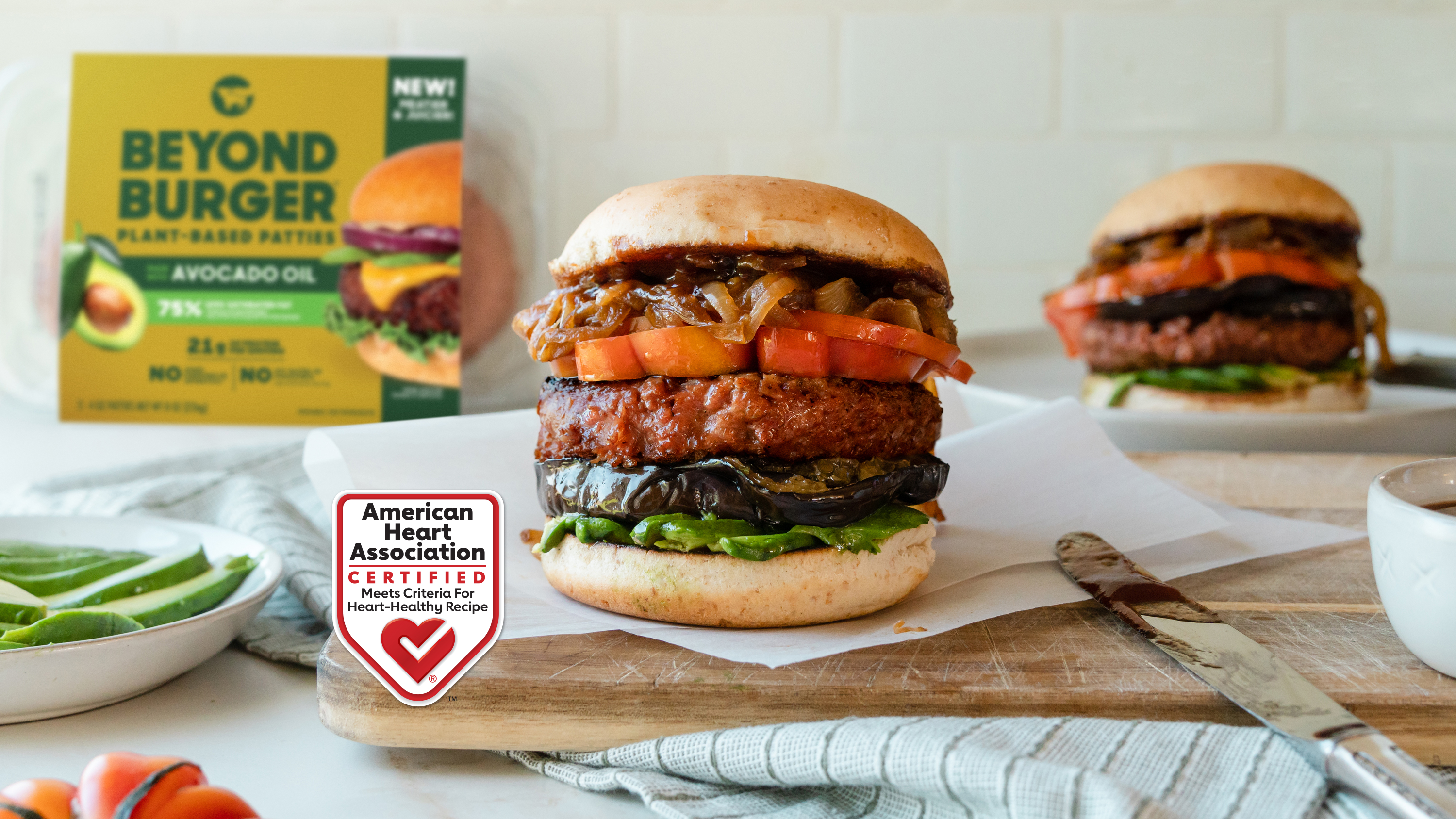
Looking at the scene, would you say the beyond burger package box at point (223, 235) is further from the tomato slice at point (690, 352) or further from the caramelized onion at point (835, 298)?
the caramelized onion at point (835, 298)

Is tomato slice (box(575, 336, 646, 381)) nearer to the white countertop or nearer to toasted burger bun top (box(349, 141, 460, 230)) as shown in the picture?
the white countertop

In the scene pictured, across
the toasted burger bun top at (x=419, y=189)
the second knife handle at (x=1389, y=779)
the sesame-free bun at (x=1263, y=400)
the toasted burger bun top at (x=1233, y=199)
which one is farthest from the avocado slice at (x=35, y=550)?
the toasted burger bun top at (x=1233, y=199)

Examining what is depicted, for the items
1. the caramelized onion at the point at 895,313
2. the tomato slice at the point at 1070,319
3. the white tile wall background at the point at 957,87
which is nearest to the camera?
the caramelized onion at the point at 895,313

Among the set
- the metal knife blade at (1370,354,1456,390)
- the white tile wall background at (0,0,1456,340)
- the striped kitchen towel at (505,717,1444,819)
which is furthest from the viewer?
the white tile wall background at (0,0,1456,340)

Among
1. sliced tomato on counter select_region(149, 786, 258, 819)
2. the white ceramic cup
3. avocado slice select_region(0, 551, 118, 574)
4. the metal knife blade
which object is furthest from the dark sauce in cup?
the metal knife blade

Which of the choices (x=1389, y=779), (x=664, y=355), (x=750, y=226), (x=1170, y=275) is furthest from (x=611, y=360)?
(x=1170, y=275)

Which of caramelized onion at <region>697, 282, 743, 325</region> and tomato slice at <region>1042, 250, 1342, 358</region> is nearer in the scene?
caramelized onion at <region>697, 282, 743, 325</region>

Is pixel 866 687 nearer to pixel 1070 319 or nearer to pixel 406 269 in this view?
pixel 1070 319
